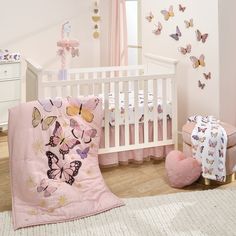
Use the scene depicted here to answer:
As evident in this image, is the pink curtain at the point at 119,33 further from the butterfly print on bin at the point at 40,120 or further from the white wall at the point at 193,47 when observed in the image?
the butterfly print on bin at the point at 40,120

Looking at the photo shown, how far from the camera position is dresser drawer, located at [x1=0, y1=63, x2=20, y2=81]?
3967mm

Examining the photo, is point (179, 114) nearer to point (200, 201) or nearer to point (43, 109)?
point (200, 201)

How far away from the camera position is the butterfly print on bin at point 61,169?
243cm

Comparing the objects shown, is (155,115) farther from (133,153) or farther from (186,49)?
(186,49)

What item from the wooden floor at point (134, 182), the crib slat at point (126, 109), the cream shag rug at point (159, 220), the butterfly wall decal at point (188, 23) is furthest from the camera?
the butterfly wall decal at point (188, 23)

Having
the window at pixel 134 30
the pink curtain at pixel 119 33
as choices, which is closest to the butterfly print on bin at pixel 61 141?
the pink curtain at pixel 119 33

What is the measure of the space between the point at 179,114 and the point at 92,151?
1.36m

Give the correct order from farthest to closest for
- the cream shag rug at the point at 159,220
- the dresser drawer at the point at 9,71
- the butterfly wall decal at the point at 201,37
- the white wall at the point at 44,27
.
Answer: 1. the white wall at the point at 44,27
2. the dresser drawer at the point at 9,71
3. the butterfly wall decal at the point at 201,37
4. the cream shag rug at the point at 159,220

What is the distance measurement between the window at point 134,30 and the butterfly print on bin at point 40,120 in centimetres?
242

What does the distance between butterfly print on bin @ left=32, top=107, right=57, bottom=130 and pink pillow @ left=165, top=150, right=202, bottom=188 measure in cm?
87

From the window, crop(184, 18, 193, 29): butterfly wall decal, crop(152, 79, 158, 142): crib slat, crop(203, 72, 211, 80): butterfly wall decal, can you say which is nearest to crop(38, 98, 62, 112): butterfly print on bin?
crop(152, 79, 158, 142): crib slat

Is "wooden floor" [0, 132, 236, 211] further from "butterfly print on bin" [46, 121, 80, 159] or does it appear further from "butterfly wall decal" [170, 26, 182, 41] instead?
"butterfly wall decal" [170, 26, 182, 41]

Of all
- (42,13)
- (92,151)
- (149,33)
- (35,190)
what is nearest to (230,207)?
(92,151)

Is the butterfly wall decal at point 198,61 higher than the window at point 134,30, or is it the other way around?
the window at point 134,30
